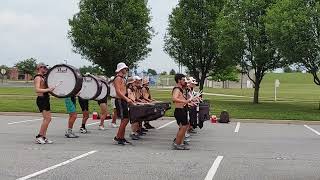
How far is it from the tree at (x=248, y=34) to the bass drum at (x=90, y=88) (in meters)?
18.7

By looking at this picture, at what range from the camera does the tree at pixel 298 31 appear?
27.5 m

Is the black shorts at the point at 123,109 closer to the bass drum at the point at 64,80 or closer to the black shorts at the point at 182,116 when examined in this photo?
the bass drum at the point at 64,80

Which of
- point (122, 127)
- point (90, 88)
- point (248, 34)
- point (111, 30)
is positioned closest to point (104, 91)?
point (90, 88)

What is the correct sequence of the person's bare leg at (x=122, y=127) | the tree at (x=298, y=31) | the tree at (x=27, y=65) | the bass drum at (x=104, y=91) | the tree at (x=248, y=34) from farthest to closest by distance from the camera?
the tree at (x=27, y=65) → the tree at (x=248, y=34) → the tree at (x=298, y=31) → the bass drum at (x=104, y=91) → the person's bare leg at (x=122, y=127)

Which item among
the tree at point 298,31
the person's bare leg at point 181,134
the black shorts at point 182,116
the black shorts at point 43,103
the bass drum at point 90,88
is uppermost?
the tree at point 298,31

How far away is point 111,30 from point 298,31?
14802mm

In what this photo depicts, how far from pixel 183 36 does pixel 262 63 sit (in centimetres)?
690

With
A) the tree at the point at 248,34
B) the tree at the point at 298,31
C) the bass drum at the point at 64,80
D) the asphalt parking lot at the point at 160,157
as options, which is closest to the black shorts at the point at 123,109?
the asphalt parking lot at the point at 160,157

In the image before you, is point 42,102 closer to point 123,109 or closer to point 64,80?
point 64,80

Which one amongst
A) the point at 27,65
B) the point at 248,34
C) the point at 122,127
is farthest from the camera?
the point at 27,65

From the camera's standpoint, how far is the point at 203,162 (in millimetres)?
10273

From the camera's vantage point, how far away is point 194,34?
39.7 meters

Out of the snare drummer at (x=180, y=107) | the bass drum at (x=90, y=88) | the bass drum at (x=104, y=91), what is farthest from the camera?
the bass drum at (x=104, y=91)

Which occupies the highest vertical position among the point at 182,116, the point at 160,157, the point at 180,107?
the point at 180,107
